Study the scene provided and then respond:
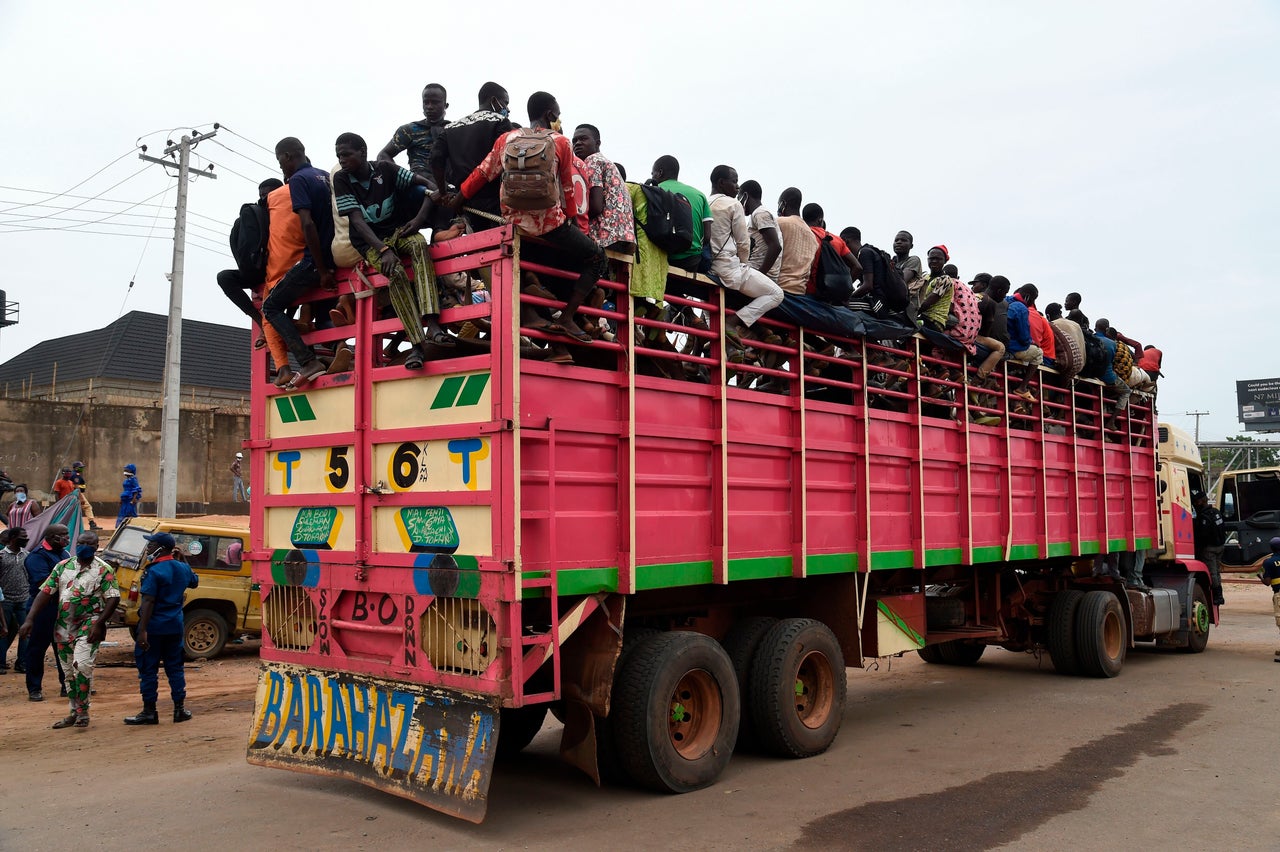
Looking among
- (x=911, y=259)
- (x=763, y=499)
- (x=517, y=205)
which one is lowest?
(x=763, y=499)

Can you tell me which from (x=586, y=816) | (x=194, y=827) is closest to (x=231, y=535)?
(x=194, y=827)

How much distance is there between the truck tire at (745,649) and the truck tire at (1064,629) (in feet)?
16.8

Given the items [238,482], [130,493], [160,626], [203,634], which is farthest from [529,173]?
[238,482]

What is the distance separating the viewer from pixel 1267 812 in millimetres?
5719

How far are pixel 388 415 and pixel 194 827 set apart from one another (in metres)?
2.43

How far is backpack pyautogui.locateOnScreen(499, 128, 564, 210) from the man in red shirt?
5cm

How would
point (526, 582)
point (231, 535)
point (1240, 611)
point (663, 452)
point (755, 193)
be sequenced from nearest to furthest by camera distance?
point (526, 582) < point (663, 452) < point (755, 193) < point (231, 535) < point (1240, 611)

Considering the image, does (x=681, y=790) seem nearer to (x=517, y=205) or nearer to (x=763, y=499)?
(x=763, y=499)

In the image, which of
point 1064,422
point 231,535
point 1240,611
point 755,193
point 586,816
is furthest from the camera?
point 1240,611

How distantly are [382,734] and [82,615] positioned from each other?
14.6ft

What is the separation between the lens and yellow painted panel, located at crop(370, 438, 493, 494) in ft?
17.1

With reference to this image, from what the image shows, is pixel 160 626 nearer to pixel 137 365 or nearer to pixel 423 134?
pixel 423 134

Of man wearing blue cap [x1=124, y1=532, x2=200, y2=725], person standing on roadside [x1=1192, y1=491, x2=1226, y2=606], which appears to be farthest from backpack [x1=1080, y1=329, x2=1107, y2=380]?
man wearing blue cap [x1=124, y1=532, x2=200, y2=725]

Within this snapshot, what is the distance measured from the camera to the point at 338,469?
19.7 feet
